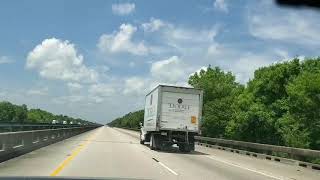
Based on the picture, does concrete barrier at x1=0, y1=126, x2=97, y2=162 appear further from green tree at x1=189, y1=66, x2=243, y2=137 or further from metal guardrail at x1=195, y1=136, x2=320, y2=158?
green tree at x1=189, y1=66, x2=243, y2=137

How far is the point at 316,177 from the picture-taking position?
21844mm

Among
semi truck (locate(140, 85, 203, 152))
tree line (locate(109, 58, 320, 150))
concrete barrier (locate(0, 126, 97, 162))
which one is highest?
tree line (locate(109, 58, 320, 150))

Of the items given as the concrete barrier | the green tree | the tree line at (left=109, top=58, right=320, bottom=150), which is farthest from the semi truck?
the green tree

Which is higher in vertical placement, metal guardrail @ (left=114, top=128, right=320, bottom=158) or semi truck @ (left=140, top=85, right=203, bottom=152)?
semi truck @ (left=140, top=85, right=203, bottom=152)

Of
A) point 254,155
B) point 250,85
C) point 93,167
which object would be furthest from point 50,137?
point 250,85

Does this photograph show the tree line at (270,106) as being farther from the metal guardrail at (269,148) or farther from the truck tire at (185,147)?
the truck tire at (185,147)

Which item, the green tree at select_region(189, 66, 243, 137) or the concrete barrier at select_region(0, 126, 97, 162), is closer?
the concrete barrier at select_region(0, 126, 97, 162)

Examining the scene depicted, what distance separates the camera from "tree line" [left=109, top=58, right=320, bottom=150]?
61.9 meters

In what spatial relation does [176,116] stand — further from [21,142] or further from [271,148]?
[21,142]

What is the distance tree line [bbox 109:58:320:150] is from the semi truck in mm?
22088

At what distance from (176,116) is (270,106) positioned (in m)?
45.4

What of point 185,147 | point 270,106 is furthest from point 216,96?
point 185,147

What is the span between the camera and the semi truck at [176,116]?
3431 cm

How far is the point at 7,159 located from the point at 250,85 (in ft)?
225
